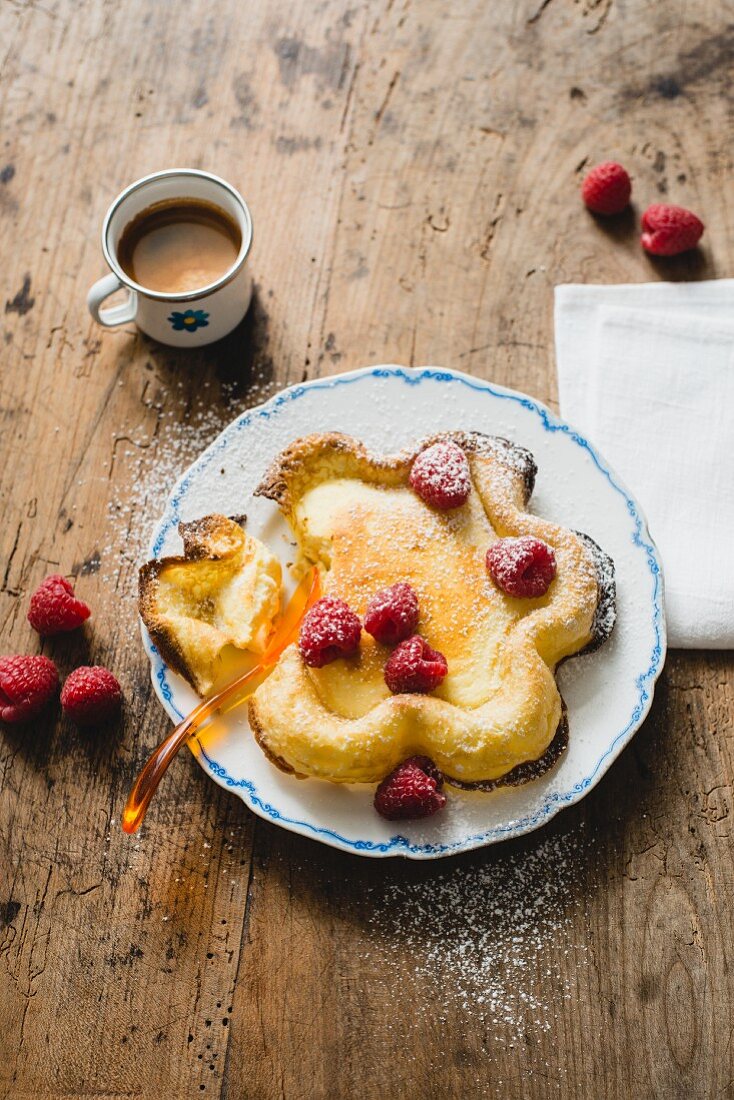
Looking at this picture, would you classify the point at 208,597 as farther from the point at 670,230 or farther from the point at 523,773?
the point at 670,230

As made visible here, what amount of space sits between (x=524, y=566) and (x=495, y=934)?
70 cm

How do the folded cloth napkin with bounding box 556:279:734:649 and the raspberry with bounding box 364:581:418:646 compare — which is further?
the folded cloth napkin with bounding box 556:279:734:649

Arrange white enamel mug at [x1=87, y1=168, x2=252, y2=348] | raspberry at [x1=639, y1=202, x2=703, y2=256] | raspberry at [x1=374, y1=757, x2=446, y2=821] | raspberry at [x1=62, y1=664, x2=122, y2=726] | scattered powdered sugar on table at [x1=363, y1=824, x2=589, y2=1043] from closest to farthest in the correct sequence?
raspberry at [x1=374, y1=757, x2=446, y2=821] < scattered powdered sugar on table at [x1=363, y1=824, x2=589, y2=1043] < raspberry at [x1=62, y1=664, x2=122, y2=726] < white enamel mug at [x1=87, y1=168, x2=252, y2=348] < raspberry at [x1=639, y1=202, x2=703, y2=256]

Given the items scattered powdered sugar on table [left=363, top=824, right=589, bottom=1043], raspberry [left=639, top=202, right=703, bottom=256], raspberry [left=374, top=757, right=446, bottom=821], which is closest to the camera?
raspberry [left=374, top=757, right=446, bottom=821]

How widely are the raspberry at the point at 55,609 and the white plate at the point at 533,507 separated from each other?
21cm

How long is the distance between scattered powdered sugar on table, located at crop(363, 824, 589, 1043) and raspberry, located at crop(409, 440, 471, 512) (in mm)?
691

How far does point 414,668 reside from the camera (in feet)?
5.78

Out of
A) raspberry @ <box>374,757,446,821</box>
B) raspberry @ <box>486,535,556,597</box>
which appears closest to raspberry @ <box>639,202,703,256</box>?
raspberry @ <box>486,535,556,597</box>

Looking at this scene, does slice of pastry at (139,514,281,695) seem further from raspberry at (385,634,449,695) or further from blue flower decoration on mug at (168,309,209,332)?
blue flower decoration on mug at (168,309,209,332)

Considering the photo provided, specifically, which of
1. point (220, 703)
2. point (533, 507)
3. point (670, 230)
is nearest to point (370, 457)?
point (533, 507)

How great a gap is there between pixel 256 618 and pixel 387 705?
0.31 meters

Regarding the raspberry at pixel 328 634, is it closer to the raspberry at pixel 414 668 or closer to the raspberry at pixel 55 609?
the raspberry at pixel 414 668

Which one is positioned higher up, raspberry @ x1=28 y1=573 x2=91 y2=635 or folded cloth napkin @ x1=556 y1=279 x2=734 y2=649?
folded cloth napkin @ x1=556 y1=279 x2=734 y2=649

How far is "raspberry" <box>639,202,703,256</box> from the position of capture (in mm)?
2285
